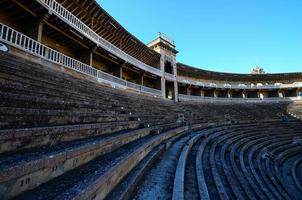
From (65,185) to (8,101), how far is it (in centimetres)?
229

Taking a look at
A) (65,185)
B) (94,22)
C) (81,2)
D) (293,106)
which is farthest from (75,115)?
(293,106)

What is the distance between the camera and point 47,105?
15.3 feet

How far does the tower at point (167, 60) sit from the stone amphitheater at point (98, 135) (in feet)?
2.60

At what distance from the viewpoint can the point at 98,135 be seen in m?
4.88

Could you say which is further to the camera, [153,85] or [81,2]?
[153,85]

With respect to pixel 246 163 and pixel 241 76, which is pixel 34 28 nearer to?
pixel 246 163

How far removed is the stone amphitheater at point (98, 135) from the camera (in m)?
2.62

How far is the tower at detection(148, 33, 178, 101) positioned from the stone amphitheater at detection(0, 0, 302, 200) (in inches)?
31.1

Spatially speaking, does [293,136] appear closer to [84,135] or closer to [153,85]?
[153,85]

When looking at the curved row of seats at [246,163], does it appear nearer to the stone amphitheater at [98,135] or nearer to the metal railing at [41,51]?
the stone amphitheater at [98,135]

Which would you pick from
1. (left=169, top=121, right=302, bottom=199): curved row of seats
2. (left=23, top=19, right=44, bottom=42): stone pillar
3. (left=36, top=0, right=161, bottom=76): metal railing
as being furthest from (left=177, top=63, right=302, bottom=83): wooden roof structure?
(left=23, top=19, right=44, bottom=42): stone pillar

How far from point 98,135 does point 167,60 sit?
2448 cm

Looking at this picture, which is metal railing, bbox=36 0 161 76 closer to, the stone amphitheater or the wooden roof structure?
the stone amphitheater

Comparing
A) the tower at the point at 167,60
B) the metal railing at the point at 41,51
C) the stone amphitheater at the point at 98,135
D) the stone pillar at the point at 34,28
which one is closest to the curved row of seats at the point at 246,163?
the stone amphitheater at the point at 98,135
